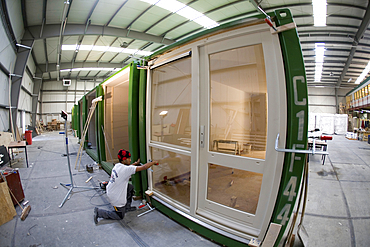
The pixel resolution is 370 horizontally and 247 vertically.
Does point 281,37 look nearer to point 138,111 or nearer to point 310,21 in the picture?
point 138,111

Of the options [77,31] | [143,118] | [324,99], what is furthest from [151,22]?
[324,99]

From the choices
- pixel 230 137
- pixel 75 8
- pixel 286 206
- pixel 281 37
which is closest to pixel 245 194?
pixel 286 206

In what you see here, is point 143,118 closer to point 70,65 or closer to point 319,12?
point 319,12

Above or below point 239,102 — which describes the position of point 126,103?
above

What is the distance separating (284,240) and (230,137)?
1.15m

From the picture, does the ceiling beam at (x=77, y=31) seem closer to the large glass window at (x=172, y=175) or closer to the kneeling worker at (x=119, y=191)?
the large glass window at (x=172, y=175)

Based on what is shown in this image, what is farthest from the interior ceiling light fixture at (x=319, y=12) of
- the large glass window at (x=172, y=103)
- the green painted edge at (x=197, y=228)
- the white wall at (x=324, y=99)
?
the white wall at (x=324, y=99)

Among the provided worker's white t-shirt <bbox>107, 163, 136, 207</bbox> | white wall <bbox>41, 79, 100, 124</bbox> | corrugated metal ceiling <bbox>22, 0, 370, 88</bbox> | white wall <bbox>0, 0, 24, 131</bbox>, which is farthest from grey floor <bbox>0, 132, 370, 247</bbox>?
white wall <bbox>41, 79, 100, 124</bbox>

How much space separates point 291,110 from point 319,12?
32.1 feet

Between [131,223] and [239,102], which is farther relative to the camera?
[131,223]

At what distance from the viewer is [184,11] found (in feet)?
28.3

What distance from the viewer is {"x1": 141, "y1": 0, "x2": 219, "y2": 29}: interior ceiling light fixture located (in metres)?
7.96

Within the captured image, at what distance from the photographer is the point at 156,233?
2.37 meters

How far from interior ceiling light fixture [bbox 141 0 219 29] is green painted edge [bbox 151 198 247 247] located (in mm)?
7661
